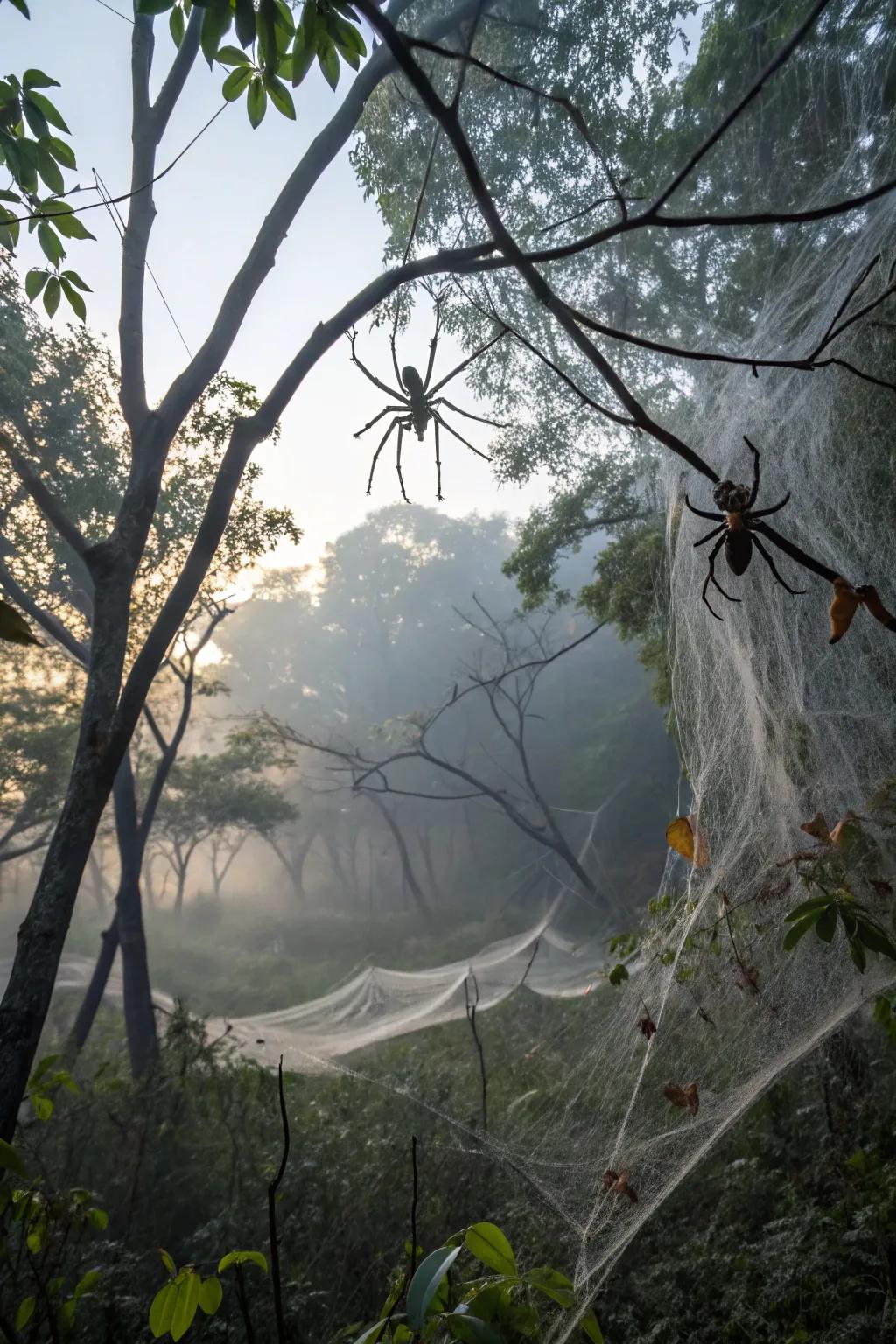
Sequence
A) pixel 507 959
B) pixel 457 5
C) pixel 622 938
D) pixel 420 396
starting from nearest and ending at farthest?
1. pixel 420 396
2. pixel 622 938
3. pixel 457 5
4. pixel 507 959

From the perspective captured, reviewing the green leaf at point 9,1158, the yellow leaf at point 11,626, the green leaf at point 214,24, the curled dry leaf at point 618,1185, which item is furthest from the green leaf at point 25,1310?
the green leaf at point 214,24

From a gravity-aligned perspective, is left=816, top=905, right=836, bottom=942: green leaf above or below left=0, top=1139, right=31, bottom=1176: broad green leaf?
above

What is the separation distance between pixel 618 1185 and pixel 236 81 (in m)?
2.92

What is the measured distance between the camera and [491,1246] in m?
0.84

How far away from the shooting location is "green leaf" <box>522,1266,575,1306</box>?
0.81 m

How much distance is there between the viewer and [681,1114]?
2.30m

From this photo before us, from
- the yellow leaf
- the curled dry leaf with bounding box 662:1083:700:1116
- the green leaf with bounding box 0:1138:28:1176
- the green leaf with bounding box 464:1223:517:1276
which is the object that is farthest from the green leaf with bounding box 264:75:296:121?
the curled dry leaf with bounding box 662:1083:700:1116

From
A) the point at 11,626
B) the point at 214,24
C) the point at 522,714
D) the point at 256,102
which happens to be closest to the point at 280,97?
the point at 256,102

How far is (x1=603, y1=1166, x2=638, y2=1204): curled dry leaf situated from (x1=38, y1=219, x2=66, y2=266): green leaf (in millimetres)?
2812

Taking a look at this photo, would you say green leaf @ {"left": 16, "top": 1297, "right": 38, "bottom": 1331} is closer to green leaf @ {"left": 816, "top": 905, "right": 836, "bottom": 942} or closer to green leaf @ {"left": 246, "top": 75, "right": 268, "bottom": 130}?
green leaf @ {"left": 816, "top": 905, "right": 836, "bottom": 942}

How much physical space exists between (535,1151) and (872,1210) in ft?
3.69

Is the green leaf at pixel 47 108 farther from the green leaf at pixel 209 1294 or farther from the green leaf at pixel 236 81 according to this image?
the green leaf at pixel 209 1294

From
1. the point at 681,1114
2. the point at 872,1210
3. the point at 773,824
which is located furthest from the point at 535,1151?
the point at 773,824

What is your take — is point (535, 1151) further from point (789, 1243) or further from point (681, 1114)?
point (789, 1243)
